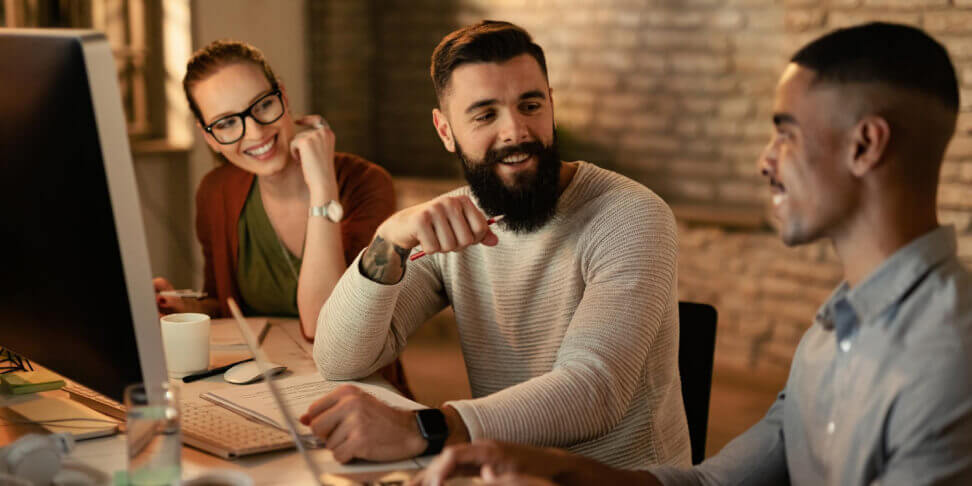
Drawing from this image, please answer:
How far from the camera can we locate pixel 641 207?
163 centimetres

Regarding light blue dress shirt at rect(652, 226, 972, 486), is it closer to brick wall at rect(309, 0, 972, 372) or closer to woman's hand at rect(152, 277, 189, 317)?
woman's hand at rect(152, 277, 189, 317)

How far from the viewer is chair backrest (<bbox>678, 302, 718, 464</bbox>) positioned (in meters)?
1.78

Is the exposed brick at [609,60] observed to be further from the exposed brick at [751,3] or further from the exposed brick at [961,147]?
the exposed brick at [961,147]

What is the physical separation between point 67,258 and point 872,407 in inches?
38.1

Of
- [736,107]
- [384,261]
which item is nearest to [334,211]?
[384,261]

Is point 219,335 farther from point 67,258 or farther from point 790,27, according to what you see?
point 790,27

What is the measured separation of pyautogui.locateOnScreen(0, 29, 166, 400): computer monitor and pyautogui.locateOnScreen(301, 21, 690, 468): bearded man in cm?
47

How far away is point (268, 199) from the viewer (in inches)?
92.4

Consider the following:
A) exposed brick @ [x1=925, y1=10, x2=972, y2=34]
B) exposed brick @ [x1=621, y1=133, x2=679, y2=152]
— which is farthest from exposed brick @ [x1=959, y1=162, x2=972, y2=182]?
exposed brick @ [x1=621, y1=133, x2=679, y2=152]

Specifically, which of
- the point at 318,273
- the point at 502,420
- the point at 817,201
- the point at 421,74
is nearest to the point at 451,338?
the point at 421,74

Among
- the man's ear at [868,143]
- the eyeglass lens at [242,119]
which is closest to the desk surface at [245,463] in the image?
the man's ear at [868,143]

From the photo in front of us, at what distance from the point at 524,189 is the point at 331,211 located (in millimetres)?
596

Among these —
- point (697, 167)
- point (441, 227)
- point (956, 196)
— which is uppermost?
point (441, 227)

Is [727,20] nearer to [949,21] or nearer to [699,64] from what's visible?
[699,64]
